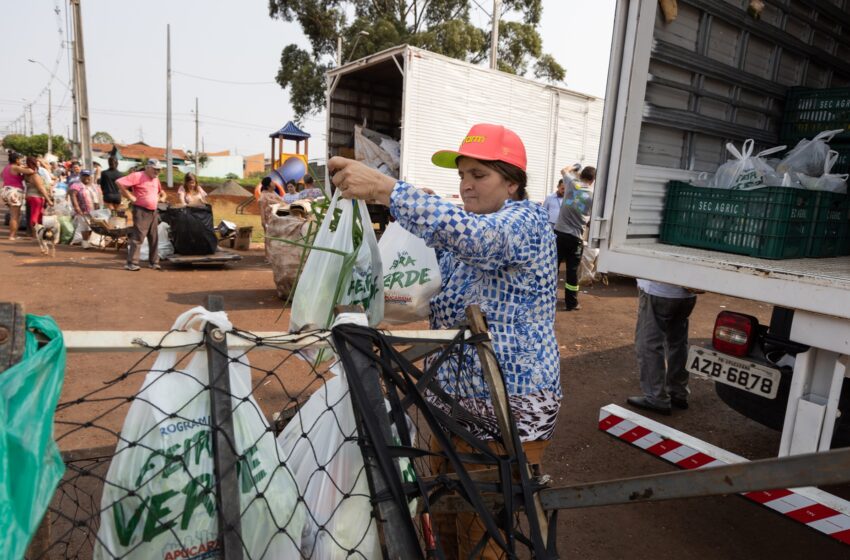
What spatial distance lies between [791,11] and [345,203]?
11.9 ft

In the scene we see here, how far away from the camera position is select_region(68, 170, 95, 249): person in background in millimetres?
11453

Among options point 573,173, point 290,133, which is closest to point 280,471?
point 573,173

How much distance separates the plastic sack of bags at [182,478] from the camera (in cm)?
117

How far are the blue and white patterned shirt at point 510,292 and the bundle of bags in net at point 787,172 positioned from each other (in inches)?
71.8

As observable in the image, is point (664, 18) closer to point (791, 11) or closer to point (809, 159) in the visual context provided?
point (809, 159)

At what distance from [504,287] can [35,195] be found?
12.7m

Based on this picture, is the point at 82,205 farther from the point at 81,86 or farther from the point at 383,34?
the point at 383,34

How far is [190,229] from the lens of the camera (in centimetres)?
921

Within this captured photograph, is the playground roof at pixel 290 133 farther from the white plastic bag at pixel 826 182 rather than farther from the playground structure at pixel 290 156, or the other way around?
the white plastic bag at pixel 826 182

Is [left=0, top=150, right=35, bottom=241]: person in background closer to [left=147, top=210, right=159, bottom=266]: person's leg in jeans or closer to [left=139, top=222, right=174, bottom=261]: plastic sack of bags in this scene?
[left=139, top=222, right=174, bottom=261]: plastic sack of bags

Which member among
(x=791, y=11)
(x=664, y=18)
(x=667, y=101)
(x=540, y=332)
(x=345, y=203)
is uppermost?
(x=791, y=11)

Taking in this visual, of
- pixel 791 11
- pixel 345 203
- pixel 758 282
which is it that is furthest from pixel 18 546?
pixel 791 11

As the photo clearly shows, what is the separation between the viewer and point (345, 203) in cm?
177

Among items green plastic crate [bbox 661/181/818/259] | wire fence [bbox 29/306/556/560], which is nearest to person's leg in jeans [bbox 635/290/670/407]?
green plastic crate [bbox 661/181/818/259]
